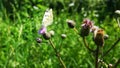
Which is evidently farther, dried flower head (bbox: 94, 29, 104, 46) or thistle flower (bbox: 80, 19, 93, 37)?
thistle flower (bbox: 80, 19, 93, 37)

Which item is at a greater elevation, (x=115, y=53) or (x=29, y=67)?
(x=29, y=67)

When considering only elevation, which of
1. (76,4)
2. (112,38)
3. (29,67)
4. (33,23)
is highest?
(33,23)

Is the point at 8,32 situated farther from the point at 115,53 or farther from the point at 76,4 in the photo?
the point at 76,4

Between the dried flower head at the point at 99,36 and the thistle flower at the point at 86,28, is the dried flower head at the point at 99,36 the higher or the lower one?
the higher one

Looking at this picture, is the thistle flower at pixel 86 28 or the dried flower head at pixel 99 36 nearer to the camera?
the dried flower head at pixel 99 36

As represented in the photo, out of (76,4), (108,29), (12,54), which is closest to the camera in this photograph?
(12,54)

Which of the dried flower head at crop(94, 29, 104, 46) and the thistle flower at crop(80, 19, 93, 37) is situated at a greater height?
the dried flower head at crop(94, 29, 104, 46)

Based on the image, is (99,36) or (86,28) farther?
(86,28)

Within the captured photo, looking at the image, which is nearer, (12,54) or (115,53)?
(12,54)

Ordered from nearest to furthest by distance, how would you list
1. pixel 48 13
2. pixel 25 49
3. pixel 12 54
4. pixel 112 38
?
pixel 48 13 → pixel 12 54 → pixel 25 49 → pixel 112 38

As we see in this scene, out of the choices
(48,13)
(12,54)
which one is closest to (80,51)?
(12,54)
